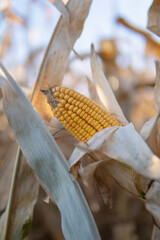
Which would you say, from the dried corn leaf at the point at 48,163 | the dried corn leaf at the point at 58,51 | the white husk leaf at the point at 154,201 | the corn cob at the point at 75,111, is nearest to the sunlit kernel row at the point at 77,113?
the corn cob at the point at 75,111

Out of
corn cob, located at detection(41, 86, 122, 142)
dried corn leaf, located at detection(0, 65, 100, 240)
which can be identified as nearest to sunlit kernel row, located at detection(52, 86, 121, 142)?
corn cob, located at detection(41, 86, 122, 142)

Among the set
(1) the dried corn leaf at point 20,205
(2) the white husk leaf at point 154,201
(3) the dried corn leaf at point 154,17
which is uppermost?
(3) the dried corn leaf at point 154,17

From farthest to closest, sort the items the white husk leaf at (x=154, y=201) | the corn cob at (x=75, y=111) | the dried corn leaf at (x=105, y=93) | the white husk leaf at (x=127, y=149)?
the dried corn leaf at (x=105, y=93) < the corn cob at (x=75, y=111) < the white husk leaf at (x=154, y=201) < the white husk leaf at (x=127, y=149)

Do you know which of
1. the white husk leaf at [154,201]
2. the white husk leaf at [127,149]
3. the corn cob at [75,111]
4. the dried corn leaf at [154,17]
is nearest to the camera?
the white husk leaf at [127,149]

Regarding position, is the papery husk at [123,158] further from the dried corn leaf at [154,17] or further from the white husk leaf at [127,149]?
the dried corn leaf at [154,17]

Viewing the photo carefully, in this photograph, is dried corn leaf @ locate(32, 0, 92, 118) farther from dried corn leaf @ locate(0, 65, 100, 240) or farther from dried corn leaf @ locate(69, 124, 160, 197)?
A: dried corn leaf @ locate(69, 124, 160, 197)

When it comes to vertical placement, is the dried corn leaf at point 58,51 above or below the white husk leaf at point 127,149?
above

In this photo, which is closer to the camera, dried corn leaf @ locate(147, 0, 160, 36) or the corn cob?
the corn cob

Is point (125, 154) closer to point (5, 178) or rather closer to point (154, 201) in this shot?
point (154, 201)
